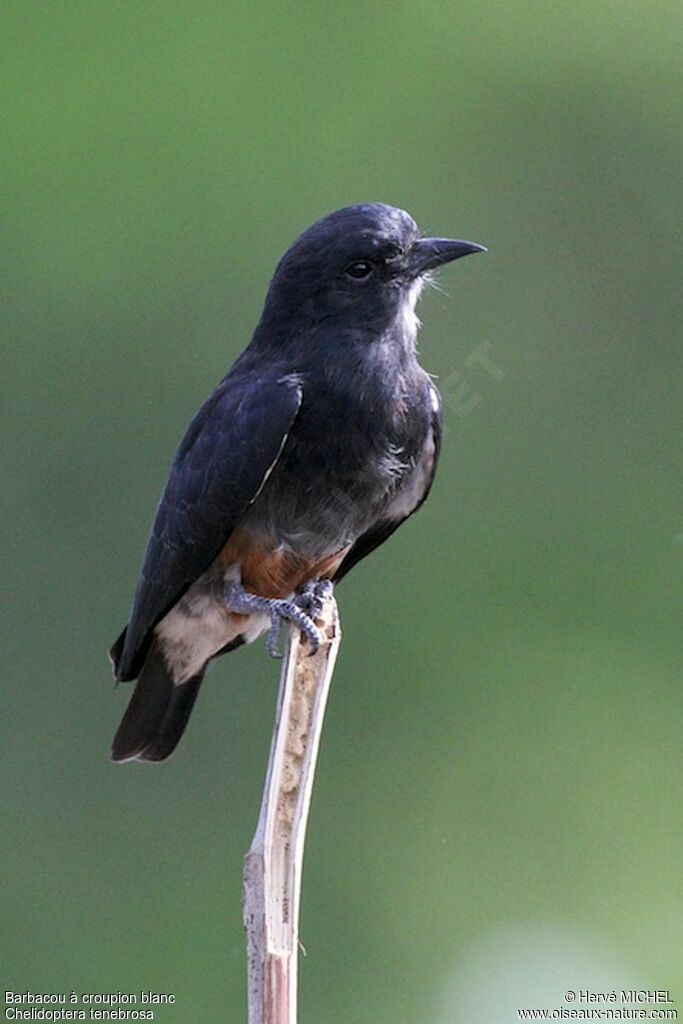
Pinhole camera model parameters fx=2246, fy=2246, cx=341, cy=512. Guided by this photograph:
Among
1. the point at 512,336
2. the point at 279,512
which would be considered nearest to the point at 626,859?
the point at 512,336

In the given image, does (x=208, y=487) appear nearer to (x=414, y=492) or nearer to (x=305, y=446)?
(x=305, y=446)

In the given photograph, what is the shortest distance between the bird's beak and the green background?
194cm

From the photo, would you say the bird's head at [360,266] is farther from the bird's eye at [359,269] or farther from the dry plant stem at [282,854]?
the dry plant stem at [282,854]

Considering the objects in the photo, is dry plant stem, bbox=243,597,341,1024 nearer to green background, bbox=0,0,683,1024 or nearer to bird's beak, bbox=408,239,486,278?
bird's beak, bbox=408,239,486,278

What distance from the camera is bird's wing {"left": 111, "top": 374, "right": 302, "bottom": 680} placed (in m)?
5.45

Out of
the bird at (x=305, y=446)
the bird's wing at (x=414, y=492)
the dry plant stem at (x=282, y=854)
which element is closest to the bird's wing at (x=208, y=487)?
the bird at (x=305, y=446)

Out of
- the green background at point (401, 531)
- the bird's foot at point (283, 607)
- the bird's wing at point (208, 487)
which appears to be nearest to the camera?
the bird's foot at point (283, 607)

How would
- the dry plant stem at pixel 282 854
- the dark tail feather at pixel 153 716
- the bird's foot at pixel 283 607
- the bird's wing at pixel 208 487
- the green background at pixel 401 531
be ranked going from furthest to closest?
the green background at pixel 401 531 < the dark tail feather at pixel 153 716 < the bird's wing at pixel 208 487 < the bird's foot at pixel 283 607 < the dry plant stem at pixel 282 854

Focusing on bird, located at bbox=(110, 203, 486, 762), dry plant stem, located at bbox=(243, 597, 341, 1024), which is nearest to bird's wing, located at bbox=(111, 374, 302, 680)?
bird, located at bbox=(110, 203, 486, 762)

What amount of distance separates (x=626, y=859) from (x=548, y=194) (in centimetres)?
414

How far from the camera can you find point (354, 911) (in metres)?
9.67

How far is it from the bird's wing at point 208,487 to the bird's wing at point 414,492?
41 centimetres

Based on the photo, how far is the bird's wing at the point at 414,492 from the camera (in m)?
5.70

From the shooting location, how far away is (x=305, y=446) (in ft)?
18.0
